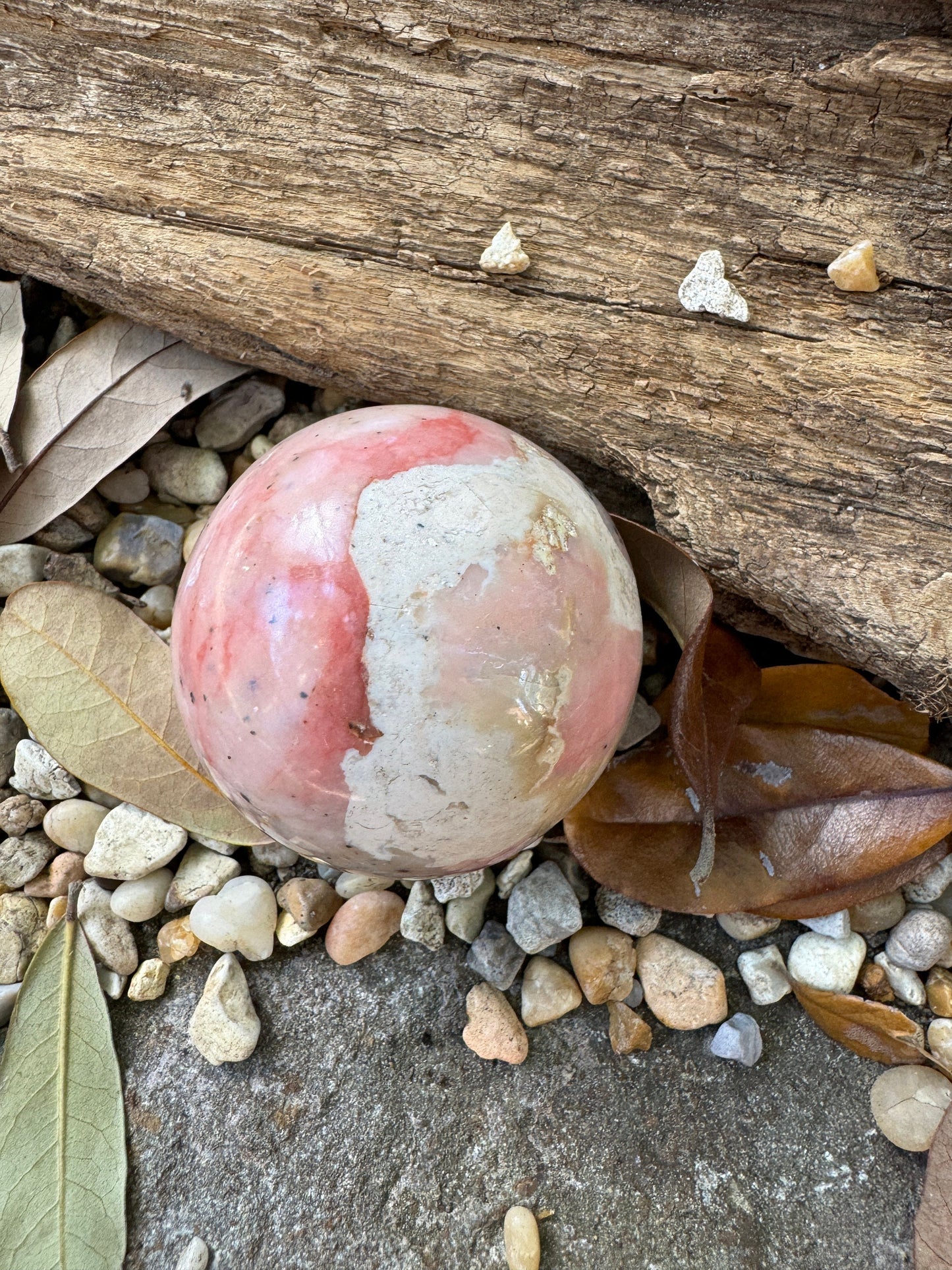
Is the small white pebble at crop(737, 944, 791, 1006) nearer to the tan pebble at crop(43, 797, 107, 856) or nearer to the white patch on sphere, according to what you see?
the white patch on sphere

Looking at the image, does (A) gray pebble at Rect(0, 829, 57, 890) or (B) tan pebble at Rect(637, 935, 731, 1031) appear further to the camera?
(A) gray pebble at Rect(0, 829, 57, 890)

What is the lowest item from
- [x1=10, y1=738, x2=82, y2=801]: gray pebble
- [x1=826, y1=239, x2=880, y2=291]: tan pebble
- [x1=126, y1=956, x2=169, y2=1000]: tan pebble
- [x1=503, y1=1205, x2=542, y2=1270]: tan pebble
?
[x1=503, y1=1205, x2=542, y2=1270]: tan pebble

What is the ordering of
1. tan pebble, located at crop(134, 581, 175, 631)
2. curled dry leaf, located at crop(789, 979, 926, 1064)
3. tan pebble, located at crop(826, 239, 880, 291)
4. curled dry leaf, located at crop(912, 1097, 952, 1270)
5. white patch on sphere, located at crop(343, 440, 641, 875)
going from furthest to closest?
tan pebble, located at crop(134, 581, 175, 631), curled dry leaf, located at crop(789, 979, 926, 1064), curled dry leaf, located at crop(912, 1097, 952, 1270), tan pebble, located at crop(826, 239, 880, 291), white patch on sphere, located at crop(343, 440, 641, 875)

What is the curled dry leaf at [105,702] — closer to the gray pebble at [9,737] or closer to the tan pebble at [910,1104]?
the gray pebble at [9,737]

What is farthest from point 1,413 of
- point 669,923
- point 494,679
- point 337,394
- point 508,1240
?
point 508,1240

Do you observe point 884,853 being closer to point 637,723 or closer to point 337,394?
point 637,723

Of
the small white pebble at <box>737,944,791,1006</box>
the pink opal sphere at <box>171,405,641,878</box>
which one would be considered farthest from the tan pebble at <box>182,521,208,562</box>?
the small white pebble at <box>737,944,791,1006</box>

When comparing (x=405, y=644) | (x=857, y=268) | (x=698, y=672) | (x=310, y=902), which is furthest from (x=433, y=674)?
(x=857, y=268)
